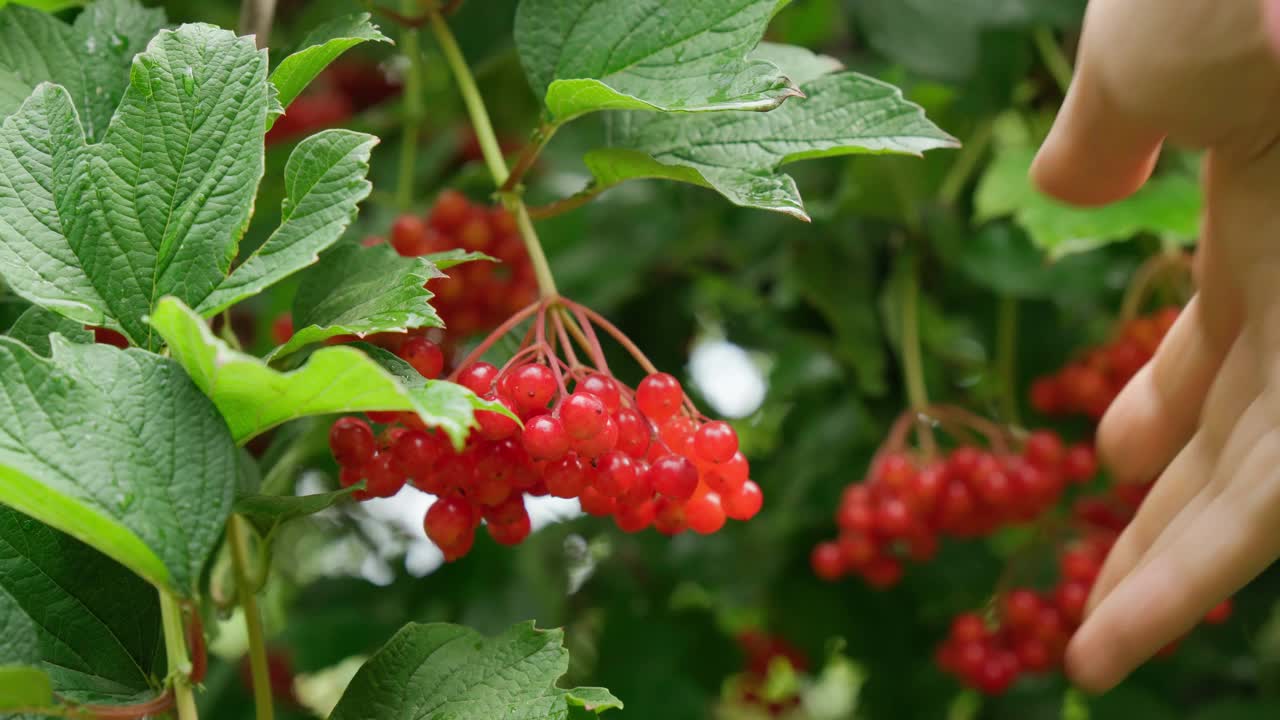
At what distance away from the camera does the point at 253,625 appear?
645mm

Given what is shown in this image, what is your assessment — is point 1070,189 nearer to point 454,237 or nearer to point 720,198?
point 454,237

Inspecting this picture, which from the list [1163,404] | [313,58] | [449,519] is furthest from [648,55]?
[1163,404]

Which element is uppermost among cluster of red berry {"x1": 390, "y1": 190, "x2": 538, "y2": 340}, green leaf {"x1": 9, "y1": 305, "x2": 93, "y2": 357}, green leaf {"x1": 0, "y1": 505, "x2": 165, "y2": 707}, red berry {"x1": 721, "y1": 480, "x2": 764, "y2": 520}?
green leaf {"x1": 9, "y1": 305, "x2": 93, "y2": 357}

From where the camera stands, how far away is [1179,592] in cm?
60

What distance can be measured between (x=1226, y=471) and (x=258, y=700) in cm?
55

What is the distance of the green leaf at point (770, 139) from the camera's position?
647 mm

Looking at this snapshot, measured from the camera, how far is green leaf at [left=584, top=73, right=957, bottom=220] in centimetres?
65

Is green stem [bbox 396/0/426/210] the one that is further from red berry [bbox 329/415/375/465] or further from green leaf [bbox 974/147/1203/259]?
green leaf [bbox 974/147/1203/259]

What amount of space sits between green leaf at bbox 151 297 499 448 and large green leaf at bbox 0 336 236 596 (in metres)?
0.02

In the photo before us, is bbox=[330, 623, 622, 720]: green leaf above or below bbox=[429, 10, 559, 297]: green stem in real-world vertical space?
below

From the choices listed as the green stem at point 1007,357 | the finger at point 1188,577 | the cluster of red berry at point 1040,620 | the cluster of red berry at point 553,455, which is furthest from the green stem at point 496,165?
the green stem at point 1007,357

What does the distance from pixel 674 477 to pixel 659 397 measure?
63 mm

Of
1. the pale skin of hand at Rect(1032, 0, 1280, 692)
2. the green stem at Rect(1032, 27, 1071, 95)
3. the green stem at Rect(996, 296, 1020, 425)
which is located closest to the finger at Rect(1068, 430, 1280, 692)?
the pale skin of hand at Rect(1032, 0, 1280, 692)

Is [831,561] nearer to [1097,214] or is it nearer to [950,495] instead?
[950,495]
